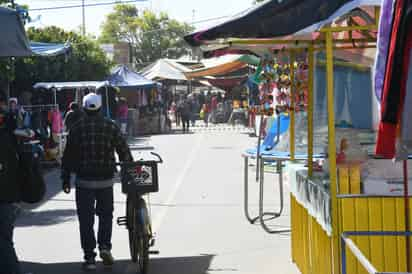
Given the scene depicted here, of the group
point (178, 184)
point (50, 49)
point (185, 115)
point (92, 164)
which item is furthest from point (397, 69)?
point (185, 115)

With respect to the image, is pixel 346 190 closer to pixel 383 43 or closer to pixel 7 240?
pixel 383 43

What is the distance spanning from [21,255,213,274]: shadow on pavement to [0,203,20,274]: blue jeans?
1482 millimetres

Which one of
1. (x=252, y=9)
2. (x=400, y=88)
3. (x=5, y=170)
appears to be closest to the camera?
(x=400, y=88)

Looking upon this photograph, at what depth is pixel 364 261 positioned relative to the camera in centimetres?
418

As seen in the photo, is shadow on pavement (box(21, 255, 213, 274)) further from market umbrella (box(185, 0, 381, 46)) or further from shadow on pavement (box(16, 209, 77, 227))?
market umbrella (box(185, 0, 381, 46))

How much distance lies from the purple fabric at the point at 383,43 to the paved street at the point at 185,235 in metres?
4.65

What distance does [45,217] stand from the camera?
12.8 metres

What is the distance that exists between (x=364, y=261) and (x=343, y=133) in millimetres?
3370

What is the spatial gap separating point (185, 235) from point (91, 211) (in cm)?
241

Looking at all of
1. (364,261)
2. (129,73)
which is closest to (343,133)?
(364,261)

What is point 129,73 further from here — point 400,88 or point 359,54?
point 400,88

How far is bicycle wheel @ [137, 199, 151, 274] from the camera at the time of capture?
821 centimetres

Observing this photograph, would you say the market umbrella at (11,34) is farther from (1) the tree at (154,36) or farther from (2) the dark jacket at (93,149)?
(1) the tree at (154,36)

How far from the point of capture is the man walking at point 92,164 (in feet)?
27.7
